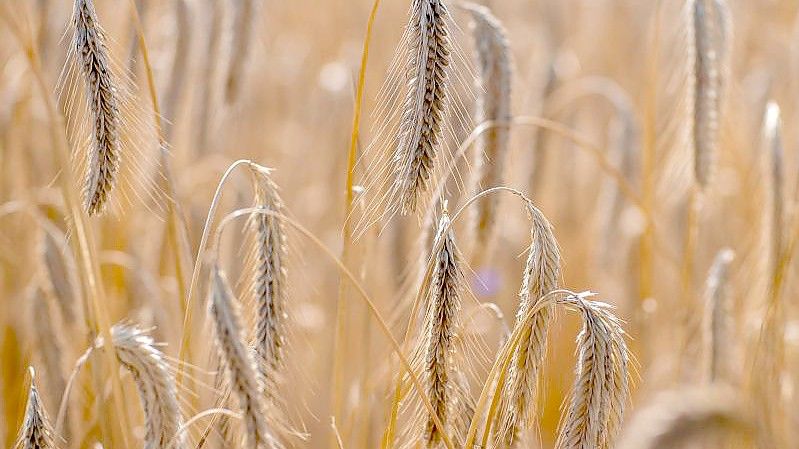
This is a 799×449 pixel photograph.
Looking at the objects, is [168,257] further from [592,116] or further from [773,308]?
[592,116]

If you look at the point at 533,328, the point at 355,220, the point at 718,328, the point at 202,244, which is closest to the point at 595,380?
the point at 533,328

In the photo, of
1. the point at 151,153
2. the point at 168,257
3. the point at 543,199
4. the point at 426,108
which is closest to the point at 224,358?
the point at 426,108

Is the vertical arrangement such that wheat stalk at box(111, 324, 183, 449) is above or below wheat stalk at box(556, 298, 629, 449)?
below

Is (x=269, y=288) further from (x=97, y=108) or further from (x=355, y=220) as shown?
(x=355, y=220)

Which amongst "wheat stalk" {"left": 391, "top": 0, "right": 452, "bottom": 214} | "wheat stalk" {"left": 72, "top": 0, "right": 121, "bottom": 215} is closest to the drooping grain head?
"wheat stalk" {"left": 391, "top": 0, "right": 452, "bottom": 214}

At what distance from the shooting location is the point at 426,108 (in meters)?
1.27

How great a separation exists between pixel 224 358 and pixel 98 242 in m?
1.43

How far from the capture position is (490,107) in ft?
6.11

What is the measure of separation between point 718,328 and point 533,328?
699 millimetres

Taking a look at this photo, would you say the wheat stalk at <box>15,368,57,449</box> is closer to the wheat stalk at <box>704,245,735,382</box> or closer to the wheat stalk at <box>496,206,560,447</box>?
the wheat stalk at <box>496,206,560,447</box>

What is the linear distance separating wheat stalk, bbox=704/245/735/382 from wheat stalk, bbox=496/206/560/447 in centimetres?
63

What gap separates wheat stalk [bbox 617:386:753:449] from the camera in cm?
82

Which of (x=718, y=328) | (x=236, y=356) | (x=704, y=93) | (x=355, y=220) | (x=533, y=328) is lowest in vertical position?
(x=236, y=356)

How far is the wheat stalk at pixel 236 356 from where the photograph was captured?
3.49 feet
